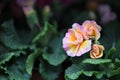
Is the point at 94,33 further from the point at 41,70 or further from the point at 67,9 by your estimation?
the point at 67,9

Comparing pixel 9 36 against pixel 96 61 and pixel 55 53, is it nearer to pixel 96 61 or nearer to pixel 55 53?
pixel 55 53

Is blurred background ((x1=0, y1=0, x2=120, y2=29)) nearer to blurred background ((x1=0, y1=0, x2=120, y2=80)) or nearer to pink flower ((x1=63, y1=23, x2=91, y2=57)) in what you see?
blurred background ((x1=0, y1=0, x2=120, y2=80))

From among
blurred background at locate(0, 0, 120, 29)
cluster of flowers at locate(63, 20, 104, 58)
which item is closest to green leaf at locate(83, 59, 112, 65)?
cluster of flowers at locate(63, 20, 104, 58)

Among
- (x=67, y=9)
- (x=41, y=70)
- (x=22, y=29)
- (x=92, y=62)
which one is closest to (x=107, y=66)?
(x=92, y=62)

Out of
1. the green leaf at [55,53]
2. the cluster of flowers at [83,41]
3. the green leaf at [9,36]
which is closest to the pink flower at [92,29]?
the cluster of flowers at [83,41]

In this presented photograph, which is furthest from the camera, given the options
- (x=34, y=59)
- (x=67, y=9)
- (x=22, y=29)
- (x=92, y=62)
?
(x=67, y=9)

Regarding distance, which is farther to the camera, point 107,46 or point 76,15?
point 76,15
